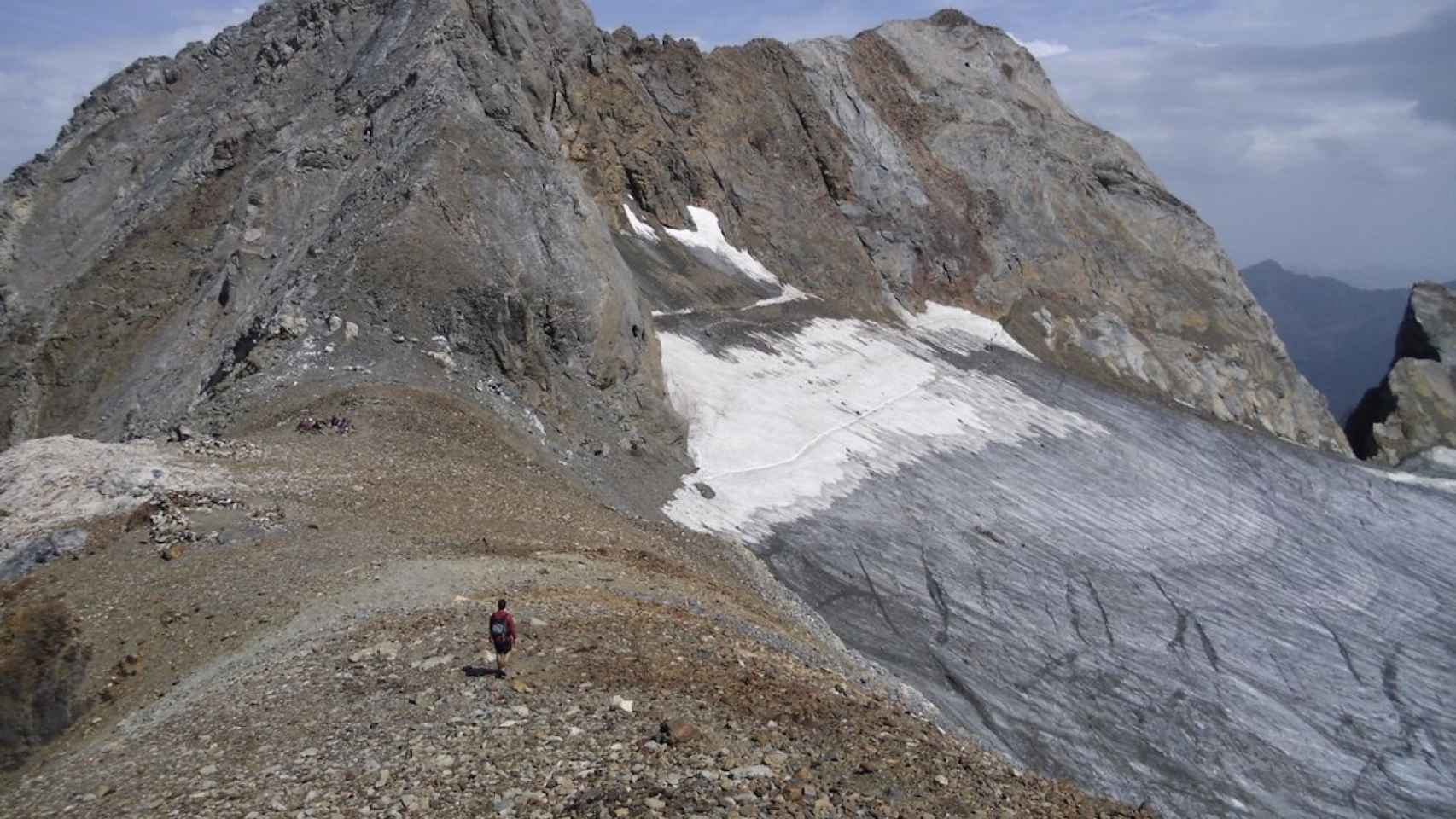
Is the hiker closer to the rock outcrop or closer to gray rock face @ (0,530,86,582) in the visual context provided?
gray rock face @ (0,530,86,582)

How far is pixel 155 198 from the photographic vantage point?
28375 millimetres

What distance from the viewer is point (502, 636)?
984cm

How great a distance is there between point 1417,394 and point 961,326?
19962 millimetres

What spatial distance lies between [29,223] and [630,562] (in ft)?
74.8

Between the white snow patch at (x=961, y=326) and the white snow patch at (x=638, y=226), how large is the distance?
1043 centimetres

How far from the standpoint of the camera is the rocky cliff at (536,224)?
22.0 metres

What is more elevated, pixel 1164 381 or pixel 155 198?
pixel 155 198

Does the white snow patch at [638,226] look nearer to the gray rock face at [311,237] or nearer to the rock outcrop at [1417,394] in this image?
the gray rock face at [311,237]

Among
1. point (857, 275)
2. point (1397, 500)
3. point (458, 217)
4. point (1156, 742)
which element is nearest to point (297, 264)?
point (458, 217)

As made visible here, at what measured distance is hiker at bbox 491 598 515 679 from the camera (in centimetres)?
985

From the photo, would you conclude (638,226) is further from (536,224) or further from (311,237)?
(311,237)

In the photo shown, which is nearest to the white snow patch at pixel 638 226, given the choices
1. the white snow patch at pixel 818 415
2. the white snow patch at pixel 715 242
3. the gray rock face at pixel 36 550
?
the white snow patch at pixel 715 242

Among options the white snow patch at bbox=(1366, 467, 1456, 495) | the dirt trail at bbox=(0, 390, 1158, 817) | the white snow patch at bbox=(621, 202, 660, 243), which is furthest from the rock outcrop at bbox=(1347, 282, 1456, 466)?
the dirt trail at bbox=(0, 390, 1158, 817)

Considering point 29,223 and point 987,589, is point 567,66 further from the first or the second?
point 987,589
